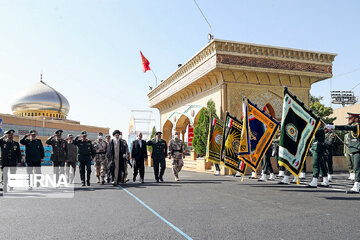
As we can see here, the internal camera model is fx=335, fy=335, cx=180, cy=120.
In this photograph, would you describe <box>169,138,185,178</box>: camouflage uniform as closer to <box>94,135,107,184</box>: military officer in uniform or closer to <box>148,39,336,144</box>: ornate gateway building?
<box>94,135,107,184</box>: military officer in uniform

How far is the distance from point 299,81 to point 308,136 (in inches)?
440

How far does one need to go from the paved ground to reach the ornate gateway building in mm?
9994

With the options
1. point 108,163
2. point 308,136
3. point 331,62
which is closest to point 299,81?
point 331,62

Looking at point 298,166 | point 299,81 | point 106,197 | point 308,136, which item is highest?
point 299,81

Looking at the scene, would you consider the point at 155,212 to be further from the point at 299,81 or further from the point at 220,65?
the point at 299,81

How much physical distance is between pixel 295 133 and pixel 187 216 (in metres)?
4.85

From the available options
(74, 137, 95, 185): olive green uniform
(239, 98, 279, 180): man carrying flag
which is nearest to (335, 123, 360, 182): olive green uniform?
(239, 98, 279, 180): man carrying flag

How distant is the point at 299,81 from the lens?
19531mm

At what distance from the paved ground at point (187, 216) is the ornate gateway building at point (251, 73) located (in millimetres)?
9994

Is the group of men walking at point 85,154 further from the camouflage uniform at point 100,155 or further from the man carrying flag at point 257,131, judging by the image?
the man carrying flag at point 257,131

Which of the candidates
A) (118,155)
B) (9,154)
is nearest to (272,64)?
(118,155)

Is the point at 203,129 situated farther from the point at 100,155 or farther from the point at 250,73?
the point at 100,155

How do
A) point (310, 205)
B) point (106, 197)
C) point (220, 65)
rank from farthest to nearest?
1. point (220, 65)
2. point (106, 197)
3. point (310, 205)

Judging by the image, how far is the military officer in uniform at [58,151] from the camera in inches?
457
